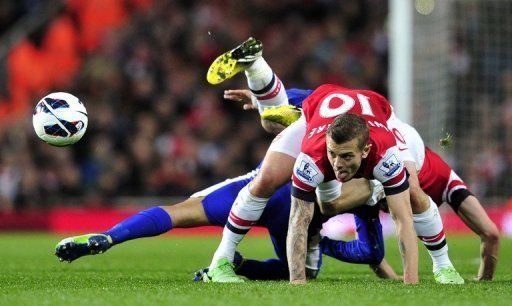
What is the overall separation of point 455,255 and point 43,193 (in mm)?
7743

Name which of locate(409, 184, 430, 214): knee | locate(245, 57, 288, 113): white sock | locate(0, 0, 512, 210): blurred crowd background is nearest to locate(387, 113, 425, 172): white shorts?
locate(409, 184, 430, 214): knee

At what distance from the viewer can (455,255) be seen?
10.9 m

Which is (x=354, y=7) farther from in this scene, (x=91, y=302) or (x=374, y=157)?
(x=91, y=302)

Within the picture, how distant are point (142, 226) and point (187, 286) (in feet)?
3.17

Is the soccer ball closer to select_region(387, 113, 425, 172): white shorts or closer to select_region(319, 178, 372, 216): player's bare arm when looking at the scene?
select_region(319, 178, 372, 216): player's bare arm

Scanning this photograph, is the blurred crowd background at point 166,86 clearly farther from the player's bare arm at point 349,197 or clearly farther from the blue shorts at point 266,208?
the player's bare arm at point 349,197

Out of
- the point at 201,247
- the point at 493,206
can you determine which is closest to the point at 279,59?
the point at 493,206

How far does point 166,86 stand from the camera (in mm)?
17344

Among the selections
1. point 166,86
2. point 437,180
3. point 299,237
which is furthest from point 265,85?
point 166,86

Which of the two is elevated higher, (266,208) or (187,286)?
(266,208)

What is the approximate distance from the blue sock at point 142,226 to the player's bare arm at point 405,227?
1740mm

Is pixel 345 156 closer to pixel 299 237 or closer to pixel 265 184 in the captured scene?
pixel 299 237

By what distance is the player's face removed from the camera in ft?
20.7

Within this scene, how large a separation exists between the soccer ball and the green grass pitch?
3.29 ft
